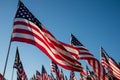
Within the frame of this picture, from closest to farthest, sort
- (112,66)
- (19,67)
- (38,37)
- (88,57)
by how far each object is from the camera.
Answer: (38,37) < (88,57) < (112,66) < (19,67)

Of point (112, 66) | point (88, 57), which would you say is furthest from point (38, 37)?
point (112, 66)

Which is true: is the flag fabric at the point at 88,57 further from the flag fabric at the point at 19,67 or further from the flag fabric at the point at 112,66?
the flag fabric at the point at 19,67

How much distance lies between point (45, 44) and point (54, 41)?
83cm

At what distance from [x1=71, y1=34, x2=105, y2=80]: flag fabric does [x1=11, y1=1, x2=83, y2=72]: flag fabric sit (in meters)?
5.45

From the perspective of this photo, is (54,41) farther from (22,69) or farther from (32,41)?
(22,69)

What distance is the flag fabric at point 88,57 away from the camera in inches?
778

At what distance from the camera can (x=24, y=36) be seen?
41.5 ft

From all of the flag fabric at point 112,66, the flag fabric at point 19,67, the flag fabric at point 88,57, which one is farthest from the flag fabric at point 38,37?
the flag fabric at point 19,67

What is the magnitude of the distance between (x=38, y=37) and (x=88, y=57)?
7.56 meters

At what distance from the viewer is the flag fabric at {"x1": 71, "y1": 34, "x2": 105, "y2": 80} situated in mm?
19772

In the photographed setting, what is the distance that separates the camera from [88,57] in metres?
19.7

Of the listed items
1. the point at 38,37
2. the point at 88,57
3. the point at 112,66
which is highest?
the point at 112,66

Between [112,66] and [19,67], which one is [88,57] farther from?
[19,67]

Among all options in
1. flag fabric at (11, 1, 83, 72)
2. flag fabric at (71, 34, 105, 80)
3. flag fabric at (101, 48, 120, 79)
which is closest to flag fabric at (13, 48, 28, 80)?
flag fabric at (71, 34, 105, 80)
